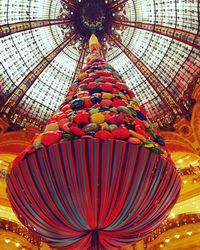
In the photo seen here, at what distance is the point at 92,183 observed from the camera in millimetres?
4074

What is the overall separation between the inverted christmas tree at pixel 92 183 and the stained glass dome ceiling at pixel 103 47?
28.6 ft

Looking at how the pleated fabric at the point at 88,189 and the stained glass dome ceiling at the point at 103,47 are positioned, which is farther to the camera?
the stained glass dome ceiling at the point at 103,47

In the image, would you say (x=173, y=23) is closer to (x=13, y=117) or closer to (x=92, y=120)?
(x=13, y=117)

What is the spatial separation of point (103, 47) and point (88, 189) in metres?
11.5

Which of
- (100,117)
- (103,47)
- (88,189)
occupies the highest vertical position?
(103,47)

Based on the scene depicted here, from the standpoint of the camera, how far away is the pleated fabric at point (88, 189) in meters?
4.09

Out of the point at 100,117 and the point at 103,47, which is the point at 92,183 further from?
the point at 103,47

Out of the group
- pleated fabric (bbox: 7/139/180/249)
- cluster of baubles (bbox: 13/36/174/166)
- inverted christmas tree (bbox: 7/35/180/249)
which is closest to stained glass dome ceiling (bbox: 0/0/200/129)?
cluster of baubles (bbox: 13/36/174/166)

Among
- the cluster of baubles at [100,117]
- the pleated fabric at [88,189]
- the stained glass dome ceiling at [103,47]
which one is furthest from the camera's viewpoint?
the stained glass dome ceiling at [103,47]

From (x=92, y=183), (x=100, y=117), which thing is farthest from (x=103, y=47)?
(x=92, y=183)

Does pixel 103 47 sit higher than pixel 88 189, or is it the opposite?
pixel 103 47

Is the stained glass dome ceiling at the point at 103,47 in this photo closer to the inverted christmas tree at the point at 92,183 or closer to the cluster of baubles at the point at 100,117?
the cluster of baubles at the point at 100,117

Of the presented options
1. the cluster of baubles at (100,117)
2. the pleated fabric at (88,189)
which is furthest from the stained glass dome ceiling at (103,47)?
the pleated fabric at (88,189)

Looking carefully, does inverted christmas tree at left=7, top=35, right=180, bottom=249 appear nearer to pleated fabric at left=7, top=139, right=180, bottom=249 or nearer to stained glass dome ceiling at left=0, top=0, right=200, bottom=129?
pleated fabric at left=7, top=139, right=180, bottom=249
